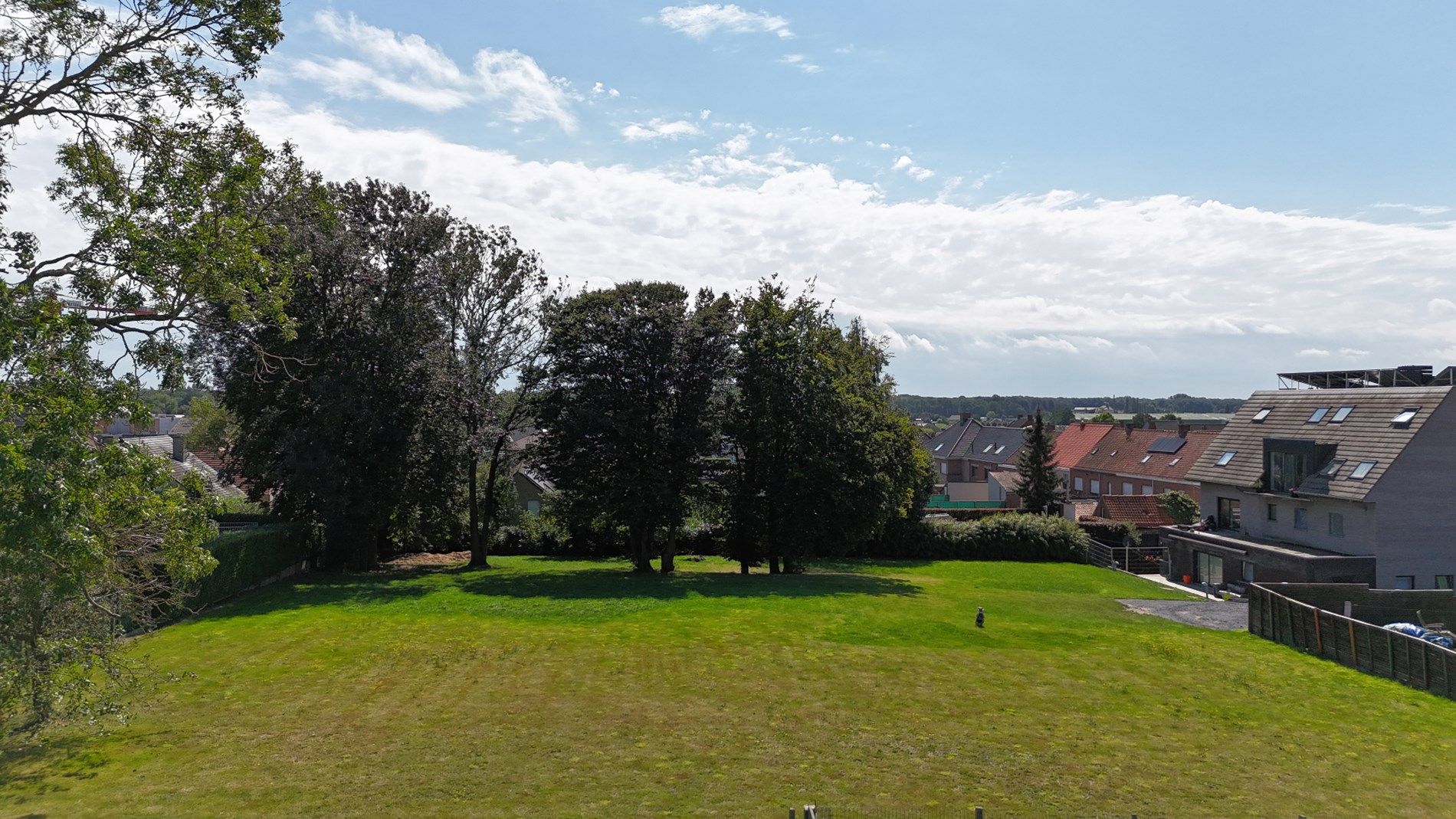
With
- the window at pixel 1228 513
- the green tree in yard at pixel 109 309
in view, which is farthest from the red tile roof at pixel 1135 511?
the green tree in yard at pixel 109 309

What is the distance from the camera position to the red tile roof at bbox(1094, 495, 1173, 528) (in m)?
57.1

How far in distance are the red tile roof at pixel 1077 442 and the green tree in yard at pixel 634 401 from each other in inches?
2163

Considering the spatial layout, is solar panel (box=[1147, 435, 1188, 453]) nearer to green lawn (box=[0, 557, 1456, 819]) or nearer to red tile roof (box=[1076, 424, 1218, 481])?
red tile roof (box=[1076, 424, 1218, 481])

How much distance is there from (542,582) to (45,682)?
22383mm

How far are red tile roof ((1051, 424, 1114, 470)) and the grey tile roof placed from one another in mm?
36681

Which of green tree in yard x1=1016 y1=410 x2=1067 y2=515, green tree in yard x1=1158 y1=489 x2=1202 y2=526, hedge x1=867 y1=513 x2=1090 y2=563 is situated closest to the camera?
green tree in yard x1=1158 y1=489 x2=1202 y2=526

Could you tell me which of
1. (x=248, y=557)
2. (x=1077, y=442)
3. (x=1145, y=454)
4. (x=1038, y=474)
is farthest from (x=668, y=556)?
(x=1077, y=442)

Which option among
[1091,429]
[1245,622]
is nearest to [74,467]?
[1245,622]

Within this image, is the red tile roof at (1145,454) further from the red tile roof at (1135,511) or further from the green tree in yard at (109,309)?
the green tree in yard at (109,309)

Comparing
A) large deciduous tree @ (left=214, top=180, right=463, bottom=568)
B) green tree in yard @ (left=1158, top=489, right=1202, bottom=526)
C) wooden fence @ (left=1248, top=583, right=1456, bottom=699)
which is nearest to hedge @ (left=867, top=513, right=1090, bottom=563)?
green tree in yard @ (left=1158, top=489, right=1202, bottom=526)

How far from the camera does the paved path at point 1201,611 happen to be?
3106 centimetres

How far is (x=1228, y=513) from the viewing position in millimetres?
45844

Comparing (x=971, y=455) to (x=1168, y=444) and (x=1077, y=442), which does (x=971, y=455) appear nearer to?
(x=1077, y=442)

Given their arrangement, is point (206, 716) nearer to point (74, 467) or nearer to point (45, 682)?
point (45, 682)
